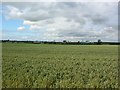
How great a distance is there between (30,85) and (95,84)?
112 inches

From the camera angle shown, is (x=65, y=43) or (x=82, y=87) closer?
(x=82, y=87)

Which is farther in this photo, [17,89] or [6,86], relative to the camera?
[6,86]

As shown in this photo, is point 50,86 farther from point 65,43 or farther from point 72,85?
point 65,43

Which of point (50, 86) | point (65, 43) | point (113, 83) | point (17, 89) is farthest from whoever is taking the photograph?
point (65, 43)

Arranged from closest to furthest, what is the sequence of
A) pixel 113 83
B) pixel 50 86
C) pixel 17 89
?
1. pixel 17 89
2. pixel 50 86
3. pixel 113 83

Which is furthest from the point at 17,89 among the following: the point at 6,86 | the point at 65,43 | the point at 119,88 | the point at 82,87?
the point at 65,43

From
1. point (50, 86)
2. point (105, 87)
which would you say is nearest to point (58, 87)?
point (50, 86)

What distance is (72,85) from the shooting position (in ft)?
36.8

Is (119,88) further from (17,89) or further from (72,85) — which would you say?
(17,89)

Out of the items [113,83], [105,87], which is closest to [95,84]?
[105,87]

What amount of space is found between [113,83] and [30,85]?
3919 millimetres

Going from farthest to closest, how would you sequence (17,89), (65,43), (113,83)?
(65,43) < (113,83) < (17,89)

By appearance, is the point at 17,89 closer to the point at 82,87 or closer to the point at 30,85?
the point at 30,85

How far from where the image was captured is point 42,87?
35.6 ft
